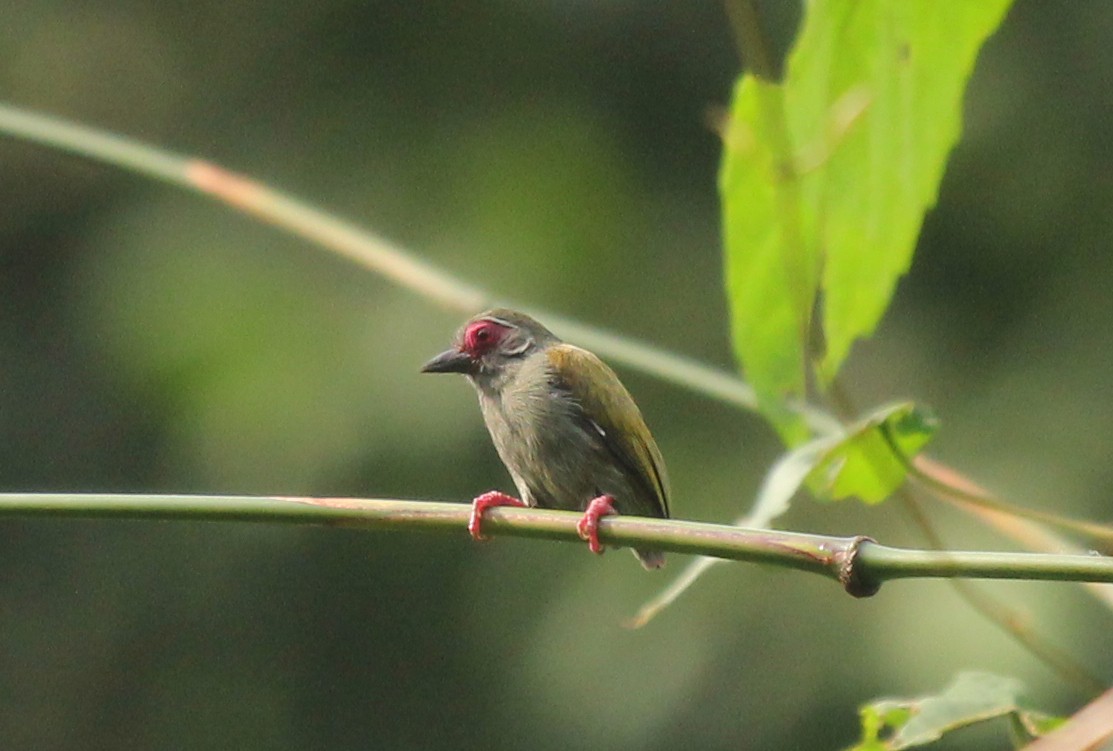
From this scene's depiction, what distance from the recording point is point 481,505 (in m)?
2.79

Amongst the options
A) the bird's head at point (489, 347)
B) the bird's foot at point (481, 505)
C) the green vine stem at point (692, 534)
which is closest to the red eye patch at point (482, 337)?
the bird's head at point (489, 347)

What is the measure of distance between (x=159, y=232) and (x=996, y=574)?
44.1 ft

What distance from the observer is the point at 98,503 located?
2.06m

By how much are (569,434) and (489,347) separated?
1.74 feet

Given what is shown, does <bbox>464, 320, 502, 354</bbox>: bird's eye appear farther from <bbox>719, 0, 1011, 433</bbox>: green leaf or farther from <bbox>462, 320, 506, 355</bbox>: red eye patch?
<bbox>719, 0, 1011, 433</bbox>: green leaf

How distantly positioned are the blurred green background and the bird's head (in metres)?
5.49

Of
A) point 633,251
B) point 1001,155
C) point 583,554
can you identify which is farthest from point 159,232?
point 1001,155

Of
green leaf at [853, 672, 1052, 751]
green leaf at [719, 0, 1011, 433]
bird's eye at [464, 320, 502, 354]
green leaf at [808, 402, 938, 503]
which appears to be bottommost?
green leaf at [853, 672, 1052, 751]

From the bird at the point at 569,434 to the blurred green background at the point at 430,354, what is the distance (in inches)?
220

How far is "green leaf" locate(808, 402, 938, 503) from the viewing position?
2482mm

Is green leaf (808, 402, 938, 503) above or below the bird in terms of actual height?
below

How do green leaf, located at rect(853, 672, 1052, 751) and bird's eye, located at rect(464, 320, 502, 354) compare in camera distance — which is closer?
green leaf, located at rect(853, 672, 1052, 751)

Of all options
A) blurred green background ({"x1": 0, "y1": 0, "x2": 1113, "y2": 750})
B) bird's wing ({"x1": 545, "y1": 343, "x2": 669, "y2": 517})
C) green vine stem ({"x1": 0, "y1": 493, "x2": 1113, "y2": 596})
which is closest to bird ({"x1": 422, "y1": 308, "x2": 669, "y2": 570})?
bird's wing ({"x1": 545, "y1": 343, "x2": 669, "y2": 517})

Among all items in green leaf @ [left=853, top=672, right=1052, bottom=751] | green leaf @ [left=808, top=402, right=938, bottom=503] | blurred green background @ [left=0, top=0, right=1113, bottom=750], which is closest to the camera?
green leaf @ [left=808, top=402, right=938, bottom=503]
